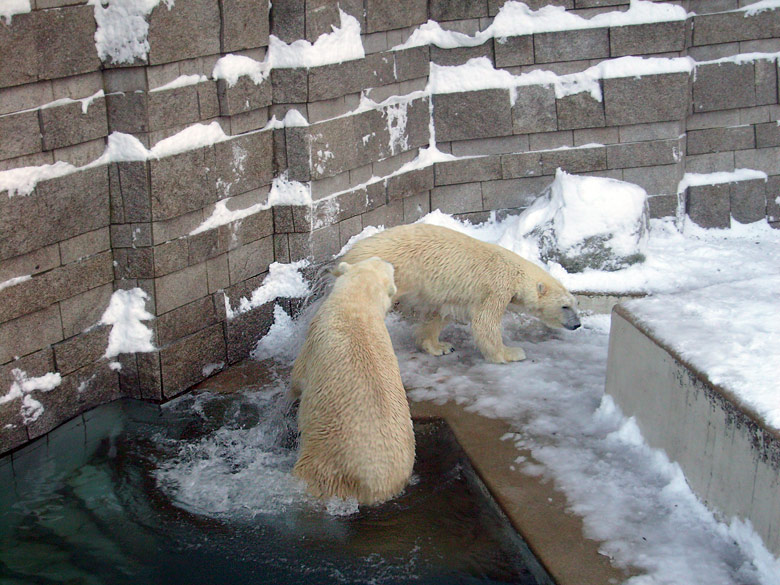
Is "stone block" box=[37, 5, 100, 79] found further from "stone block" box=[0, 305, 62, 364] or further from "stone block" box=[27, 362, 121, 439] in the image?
"stone block" box=[27, 362, 121, 439]

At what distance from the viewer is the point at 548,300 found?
6.08 m

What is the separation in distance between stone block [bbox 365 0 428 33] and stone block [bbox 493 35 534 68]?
0.71 meters

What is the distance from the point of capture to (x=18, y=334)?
4723mm

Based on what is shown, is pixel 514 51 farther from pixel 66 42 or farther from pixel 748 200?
pixel 66 42

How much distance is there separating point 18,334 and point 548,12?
5293 millimetres

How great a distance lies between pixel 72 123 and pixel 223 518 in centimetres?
236

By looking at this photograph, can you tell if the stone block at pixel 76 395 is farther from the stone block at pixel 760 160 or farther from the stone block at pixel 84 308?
the stone block at pixel 760 160

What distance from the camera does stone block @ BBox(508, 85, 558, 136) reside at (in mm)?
7762

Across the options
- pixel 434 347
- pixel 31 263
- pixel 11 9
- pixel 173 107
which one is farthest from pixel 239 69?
pixel 434 347

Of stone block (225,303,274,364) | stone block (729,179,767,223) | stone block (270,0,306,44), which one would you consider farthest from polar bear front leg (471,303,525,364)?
stone block (729,179,767,223)

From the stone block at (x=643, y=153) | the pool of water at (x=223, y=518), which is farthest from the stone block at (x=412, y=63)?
the pool of water at (x=223, y=518)

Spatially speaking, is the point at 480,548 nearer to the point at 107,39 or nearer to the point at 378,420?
the point at 378,420

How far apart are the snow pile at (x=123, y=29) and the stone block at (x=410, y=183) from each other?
271 centimetres

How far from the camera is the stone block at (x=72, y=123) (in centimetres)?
470
